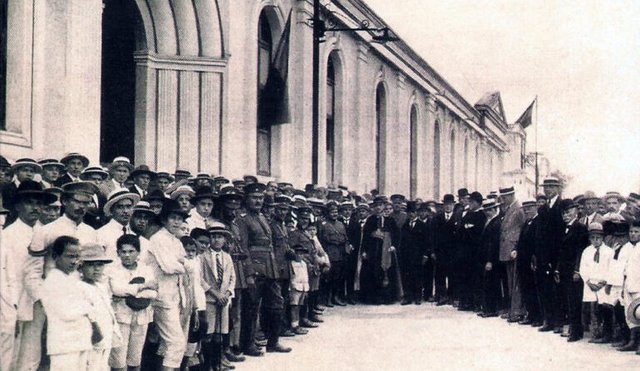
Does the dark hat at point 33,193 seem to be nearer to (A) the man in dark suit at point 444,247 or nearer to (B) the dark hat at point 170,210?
(B) the dark hat at point 170,210

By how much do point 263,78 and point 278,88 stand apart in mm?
1144

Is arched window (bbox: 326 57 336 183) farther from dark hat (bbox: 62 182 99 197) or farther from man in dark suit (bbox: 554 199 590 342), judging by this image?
dark hat (bbox: 62 182 99 197)

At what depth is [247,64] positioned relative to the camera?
15.9 metres

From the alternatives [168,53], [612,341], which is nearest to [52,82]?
[168,53]

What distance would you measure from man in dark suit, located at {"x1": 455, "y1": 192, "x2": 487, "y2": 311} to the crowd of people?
0.08ft

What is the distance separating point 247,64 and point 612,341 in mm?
8596

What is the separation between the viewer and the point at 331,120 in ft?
74.4

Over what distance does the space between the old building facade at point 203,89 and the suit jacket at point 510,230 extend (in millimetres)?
5007

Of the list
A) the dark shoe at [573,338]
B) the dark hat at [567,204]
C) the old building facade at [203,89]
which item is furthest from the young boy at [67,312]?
the dark hat at [567,204]

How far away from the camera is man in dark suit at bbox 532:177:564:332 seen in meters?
11.6

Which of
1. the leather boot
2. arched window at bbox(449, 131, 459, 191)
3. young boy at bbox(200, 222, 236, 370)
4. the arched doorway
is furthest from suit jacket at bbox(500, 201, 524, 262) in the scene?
arched window at bbox(449, 131, 459, 191)

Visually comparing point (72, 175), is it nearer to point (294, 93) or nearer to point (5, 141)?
point (5, 141)

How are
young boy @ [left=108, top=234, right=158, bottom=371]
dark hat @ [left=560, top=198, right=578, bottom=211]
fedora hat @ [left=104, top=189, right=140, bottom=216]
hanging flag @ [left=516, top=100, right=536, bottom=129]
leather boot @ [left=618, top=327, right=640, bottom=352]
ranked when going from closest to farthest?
young boy @ [left=108, top=234, right=158, bottom=371] → fedora hat @ [left=104, top=189, right=140, bottom=216] → leather boot @ [left=618, top=327, right=640, bottom=352] → dark hat @ [left=560, top=198, right=578, bottom=211] → hanging flag @ [left=516, top=100, right=536, bottom=129]

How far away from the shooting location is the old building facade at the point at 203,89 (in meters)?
9.66
